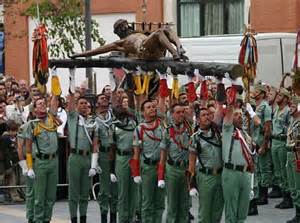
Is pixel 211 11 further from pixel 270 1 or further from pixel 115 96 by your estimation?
pixel 115 96

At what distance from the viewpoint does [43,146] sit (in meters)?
13.3

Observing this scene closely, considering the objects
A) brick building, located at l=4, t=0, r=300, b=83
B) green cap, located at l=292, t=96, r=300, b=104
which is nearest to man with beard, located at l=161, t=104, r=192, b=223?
green cap, located at l=292, t=96, r=300, b=104

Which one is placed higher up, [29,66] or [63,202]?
[29,66]

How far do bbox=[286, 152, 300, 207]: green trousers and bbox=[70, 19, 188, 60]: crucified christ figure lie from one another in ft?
10.3

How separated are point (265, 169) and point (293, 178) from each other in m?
2.19

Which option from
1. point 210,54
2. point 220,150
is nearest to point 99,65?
point 220,150

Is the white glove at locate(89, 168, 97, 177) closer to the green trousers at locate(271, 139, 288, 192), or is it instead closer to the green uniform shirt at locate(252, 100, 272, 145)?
the green uniform shirt at locate(252, 100, 272, 145)

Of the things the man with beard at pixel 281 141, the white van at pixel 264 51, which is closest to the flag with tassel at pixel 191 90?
the man with beard at pixel 281 141

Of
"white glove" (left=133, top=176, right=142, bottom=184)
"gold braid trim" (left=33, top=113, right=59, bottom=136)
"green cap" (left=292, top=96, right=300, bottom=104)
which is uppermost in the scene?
"green cap" (left=292, top=96, right=300, bottom=104)

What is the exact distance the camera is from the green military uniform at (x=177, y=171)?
40.7ft

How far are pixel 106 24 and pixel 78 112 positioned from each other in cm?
1862

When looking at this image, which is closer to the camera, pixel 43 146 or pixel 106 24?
pixel 43 146

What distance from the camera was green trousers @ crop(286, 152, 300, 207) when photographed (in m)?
14.1

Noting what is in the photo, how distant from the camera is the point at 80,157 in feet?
44.5
